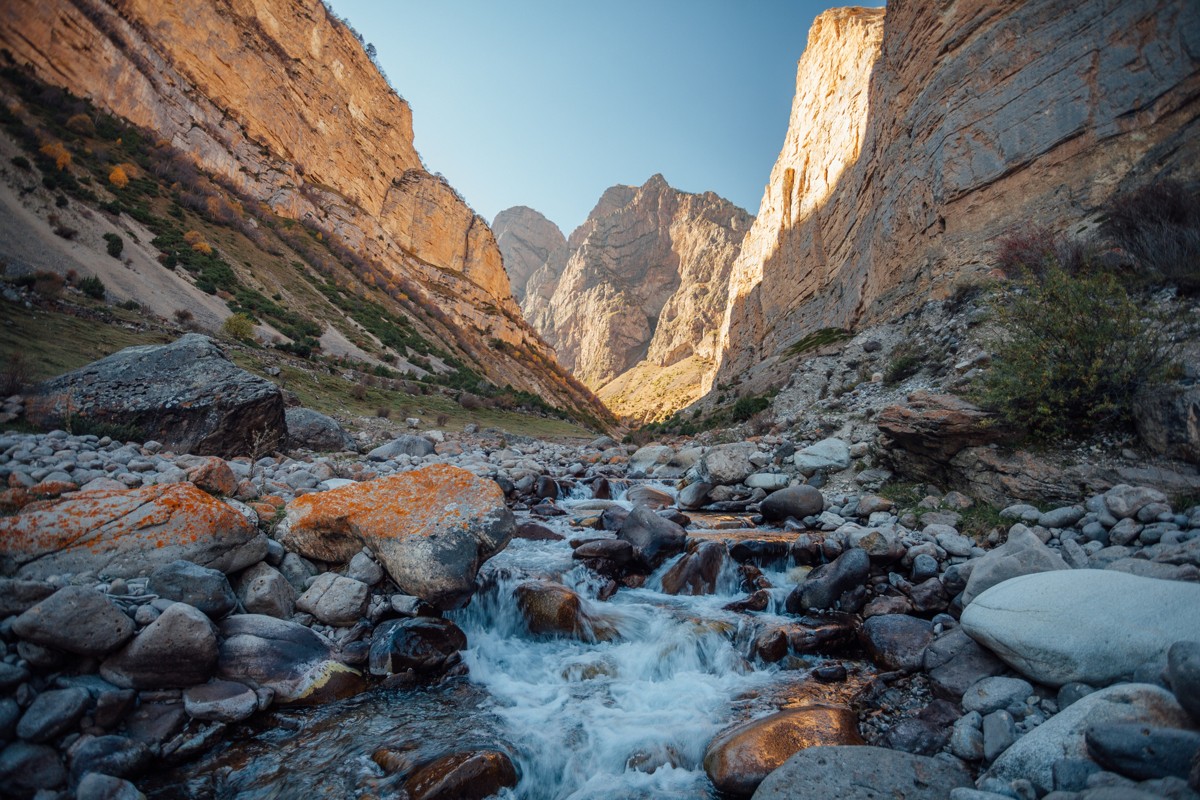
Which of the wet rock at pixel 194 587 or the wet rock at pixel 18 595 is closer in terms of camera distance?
the wet rock at pixel 18 595

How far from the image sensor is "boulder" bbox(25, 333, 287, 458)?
7.14m

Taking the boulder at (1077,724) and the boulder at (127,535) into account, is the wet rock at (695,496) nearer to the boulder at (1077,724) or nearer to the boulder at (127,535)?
the boulder at (1077,724)

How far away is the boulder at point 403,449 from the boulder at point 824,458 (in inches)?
358

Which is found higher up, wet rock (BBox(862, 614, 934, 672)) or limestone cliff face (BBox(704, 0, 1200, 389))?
limestone cliff face (BBox(704, 0, 1200, 389))

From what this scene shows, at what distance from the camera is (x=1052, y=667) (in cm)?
328

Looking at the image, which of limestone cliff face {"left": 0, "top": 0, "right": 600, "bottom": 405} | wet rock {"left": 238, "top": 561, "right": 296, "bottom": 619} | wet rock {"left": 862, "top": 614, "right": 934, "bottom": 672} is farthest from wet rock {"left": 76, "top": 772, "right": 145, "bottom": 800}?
limestone cliff face {"left": 0, "top": 0, "right": 600, "bottom": 405}

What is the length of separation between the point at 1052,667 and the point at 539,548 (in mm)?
5986

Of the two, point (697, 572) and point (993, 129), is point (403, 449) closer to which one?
point (697, 572)

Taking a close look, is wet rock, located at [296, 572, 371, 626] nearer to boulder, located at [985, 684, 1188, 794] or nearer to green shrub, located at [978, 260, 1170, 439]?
boulder, located at [985, 684, 1188, 794]

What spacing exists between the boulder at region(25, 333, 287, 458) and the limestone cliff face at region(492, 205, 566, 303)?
16555cm

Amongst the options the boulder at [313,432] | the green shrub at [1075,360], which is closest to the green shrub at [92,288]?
the boulder at [313,432]

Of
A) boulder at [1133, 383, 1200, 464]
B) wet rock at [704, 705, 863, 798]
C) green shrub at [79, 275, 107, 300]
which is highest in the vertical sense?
green shrub at [79, 275, 107, 300]

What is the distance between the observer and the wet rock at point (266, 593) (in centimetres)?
429

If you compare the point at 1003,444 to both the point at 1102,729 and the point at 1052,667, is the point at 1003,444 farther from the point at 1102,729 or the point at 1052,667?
the point at 1102,729
